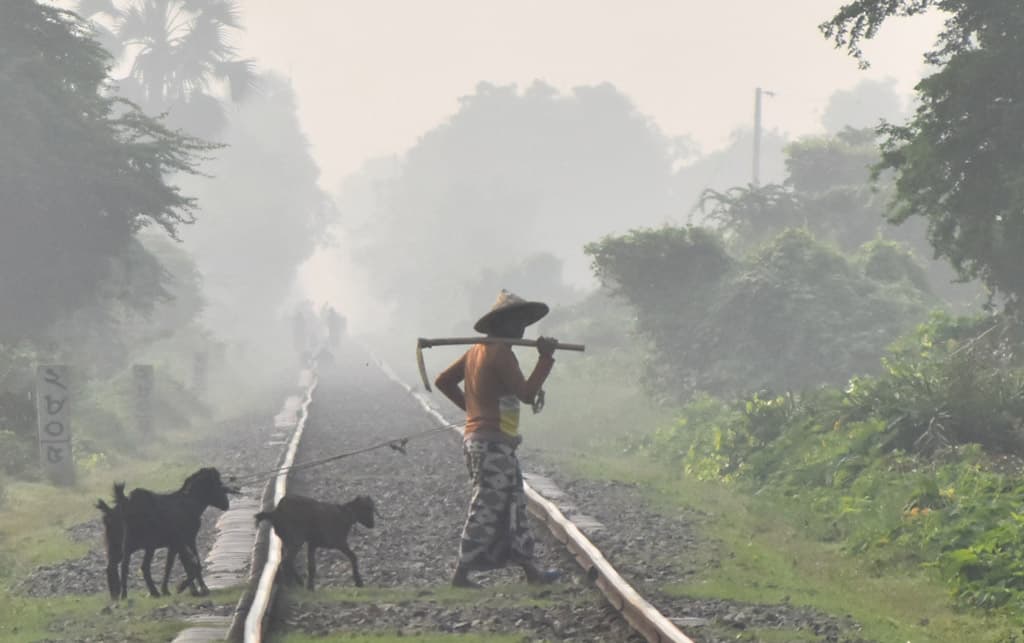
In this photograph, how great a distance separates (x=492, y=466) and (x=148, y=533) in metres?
2.53

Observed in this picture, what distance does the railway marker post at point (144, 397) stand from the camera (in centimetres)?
2684

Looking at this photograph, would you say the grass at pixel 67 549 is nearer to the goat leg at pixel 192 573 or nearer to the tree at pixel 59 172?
the goat leg at pixel 192 573

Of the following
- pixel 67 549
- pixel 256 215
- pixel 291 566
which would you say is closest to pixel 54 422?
pixel 67 549

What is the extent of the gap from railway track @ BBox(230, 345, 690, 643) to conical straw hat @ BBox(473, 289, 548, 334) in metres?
1.83

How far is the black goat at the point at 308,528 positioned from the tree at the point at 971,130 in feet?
28.4

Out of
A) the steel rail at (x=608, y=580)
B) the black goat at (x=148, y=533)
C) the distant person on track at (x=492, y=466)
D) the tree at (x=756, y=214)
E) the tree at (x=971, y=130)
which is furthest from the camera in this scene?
the tree at (x=756, y=214)

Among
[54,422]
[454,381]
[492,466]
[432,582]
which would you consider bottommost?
[432,582]

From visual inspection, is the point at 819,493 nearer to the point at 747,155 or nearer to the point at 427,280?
the point at 427,280

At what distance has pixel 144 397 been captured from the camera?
27.0 m

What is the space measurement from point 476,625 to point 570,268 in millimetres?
118805

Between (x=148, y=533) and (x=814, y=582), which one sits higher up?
(x=148, y=533)

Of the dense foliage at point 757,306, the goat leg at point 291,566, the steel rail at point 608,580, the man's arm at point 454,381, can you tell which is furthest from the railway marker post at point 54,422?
the dense foliage at point 757,306

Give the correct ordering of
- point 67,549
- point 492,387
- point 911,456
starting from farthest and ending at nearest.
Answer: point 911,456 → point 67,549 → point 492,387

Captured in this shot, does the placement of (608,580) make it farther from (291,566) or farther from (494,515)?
(291,566)
